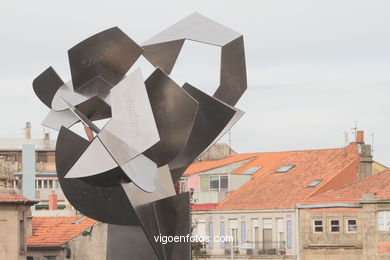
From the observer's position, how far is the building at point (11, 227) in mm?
63156

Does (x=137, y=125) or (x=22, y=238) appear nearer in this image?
(x=137, y=125)

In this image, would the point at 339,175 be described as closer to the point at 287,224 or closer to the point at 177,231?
the point at 287,224

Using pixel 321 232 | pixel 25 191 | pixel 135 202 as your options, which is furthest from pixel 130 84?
pixel 25 191

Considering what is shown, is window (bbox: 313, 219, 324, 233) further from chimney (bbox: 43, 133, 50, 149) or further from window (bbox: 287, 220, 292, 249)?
chimney (bbox: 43, 133, 50, 149)

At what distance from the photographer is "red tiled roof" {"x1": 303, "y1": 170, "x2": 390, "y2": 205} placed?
77062 millimetres

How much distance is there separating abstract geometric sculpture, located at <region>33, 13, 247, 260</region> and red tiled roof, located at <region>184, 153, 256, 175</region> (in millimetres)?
42945

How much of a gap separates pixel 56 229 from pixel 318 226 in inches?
512

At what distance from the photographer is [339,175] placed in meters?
80.8

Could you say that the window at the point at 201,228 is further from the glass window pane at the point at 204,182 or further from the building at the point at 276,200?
the glass window pane at the point at 204,182

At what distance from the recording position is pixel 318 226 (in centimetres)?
7875

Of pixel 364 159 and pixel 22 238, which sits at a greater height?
pixel 364 159

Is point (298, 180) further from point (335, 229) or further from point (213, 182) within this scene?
point (213, 182)

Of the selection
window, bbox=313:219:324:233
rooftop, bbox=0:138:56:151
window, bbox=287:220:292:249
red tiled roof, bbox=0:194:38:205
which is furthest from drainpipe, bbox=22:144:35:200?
red tiled roof, bbox=0:194:38:205

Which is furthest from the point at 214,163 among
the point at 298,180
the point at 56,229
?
the point at 56,229
